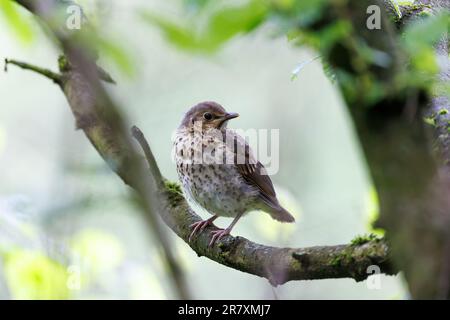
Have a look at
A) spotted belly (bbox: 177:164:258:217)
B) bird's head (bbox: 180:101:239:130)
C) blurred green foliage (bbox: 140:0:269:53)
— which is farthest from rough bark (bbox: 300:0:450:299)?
bird's head (bbox: 180:101:239:130)

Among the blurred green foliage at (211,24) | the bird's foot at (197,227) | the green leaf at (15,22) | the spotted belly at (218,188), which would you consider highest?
the green leaf at (15,22)

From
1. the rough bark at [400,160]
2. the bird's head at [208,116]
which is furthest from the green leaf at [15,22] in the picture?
the bird's head at [208,116]

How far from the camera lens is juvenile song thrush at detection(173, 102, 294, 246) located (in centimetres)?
452

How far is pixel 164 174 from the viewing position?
25.2 feet

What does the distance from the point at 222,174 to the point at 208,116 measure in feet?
2.08

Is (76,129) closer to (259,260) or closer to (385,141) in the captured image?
(259,260)

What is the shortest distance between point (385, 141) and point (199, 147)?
3.19 metres

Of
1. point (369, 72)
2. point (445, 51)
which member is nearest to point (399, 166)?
point (369, 72)

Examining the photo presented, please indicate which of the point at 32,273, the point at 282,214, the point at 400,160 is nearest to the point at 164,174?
the point at 282,214

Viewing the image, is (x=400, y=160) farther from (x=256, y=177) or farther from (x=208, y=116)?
(x=208, y=116)

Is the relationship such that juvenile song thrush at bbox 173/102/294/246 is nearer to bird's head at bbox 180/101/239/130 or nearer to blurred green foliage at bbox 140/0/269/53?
bird's head at bbox 180/101/239/130

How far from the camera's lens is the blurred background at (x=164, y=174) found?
12.4 ft

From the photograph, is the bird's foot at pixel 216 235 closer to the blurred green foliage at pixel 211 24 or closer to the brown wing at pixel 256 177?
the brown wing at pixel 256 177

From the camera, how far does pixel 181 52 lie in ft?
5.40
